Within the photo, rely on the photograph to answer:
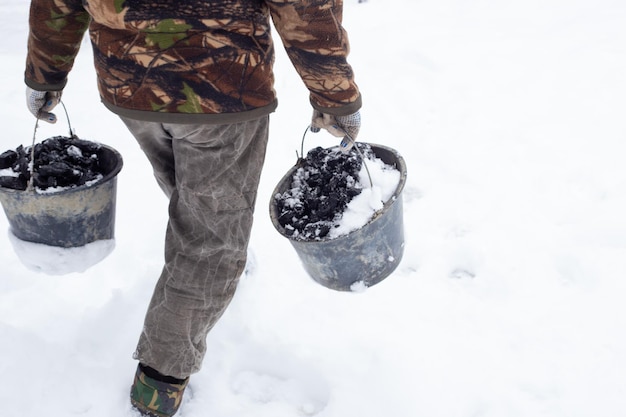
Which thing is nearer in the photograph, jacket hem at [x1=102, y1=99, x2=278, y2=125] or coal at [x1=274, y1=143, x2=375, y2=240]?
jacket hem at [x1=102, y1=99, x2=278, y2=125]

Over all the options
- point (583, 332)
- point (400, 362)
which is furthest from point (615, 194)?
point (400, 362)

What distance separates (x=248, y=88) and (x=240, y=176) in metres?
0.26

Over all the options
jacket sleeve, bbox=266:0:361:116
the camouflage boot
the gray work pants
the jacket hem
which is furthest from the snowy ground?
jacket sleeve, bbox=266:0:361:116

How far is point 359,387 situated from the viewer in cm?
187

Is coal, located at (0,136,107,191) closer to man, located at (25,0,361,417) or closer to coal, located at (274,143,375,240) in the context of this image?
man, located at (25,0,361,417)

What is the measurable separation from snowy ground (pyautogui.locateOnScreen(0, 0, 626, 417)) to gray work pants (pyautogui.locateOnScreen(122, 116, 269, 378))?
244mm

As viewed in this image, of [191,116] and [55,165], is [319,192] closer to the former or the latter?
[191,116]

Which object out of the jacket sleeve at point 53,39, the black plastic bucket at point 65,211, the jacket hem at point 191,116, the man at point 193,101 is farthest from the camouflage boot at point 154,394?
the jacket sleeve at point 53,39

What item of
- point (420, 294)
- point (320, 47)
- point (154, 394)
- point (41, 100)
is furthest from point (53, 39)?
point (420, 294)

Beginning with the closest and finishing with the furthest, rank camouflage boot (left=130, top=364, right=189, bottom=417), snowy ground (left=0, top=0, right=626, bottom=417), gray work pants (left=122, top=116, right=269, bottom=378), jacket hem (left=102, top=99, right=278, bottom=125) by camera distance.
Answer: jacket hem (left=102, top=99, right=278, bottom=125), gray work pants (left=122, top=116, right=269, bottom=378), camouflage boot (left=130, top=364, right=189, bottom=417), snowy ground (left=0, top=0, right=626, bottom=417)

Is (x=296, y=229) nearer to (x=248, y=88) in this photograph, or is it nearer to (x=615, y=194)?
(x=248, y=88)

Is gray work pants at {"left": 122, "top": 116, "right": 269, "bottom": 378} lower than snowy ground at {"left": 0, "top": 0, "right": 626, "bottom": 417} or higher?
higher

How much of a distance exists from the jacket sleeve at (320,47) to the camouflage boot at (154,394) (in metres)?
0.90

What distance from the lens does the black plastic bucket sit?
1.84 meters
